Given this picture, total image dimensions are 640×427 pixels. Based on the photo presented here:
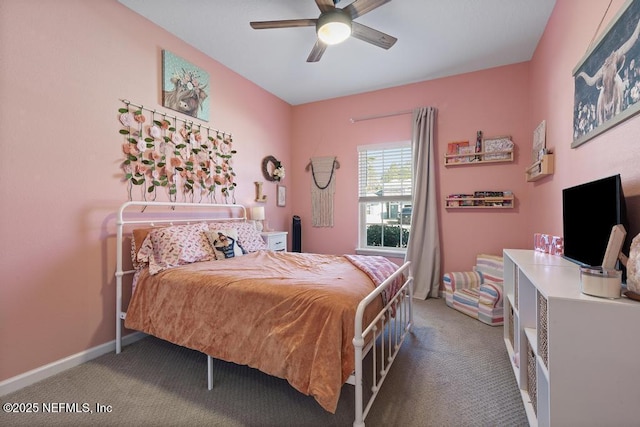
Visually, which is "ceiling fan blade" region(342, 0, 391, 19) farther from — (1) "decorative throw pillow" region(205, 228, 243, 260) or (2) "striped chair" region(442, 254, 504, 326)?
(2) "striped chair" region(442, 254, 504, 326)

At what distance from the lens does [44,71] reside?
6.23 ft

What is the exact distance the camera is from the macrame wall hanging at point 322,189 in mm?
4262

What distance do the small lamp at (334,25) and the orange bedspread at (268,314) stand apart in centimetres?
181

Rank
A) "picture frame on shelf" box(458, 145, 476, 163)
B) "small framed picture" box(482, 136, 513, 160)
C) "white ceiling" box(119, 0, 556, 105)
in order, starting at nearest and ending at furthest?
1. "white ceiling" box(119, 0, 556, 105)
2. "small framed picture" box(482, 136, 513, 160)
3. "picture frame on shelf" box(458, 145, 476, 163)

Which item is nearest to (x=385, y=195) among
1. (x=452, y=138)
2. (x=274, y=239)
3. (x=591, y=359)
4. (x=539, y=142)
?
(x=452, y=138)

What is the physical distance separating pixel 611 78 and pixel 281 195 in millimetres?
3599

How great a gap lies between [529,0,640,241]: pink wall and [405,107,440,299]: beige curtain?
3.42ft

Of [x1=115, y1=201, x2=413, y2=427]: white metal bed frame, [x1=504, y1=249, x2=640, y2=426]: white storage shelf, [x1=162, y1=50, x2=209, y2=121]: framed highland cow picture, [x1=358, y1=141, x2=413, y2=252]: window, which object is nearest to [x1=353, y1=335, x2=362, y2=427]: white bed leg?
[x1=115, y1=201, x2=413, y2=427]: white metal bed frame

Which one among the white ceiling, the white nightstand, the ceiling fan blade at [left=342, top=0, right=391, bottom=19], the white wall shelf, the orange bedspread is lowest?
the orange bedspread

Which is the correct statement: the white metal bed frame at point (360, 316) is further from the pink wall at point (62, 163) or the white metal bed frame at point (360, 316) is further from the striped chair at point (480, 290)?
the striped chair at point (480, 290)

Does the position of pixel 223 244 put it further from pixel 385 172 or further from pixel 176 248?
pixel 385 172

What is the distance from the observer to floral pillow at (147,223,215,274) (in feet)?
7.10

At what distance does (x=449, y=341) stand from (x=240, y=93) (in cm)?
361

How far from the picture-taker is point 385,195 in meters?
3.98
